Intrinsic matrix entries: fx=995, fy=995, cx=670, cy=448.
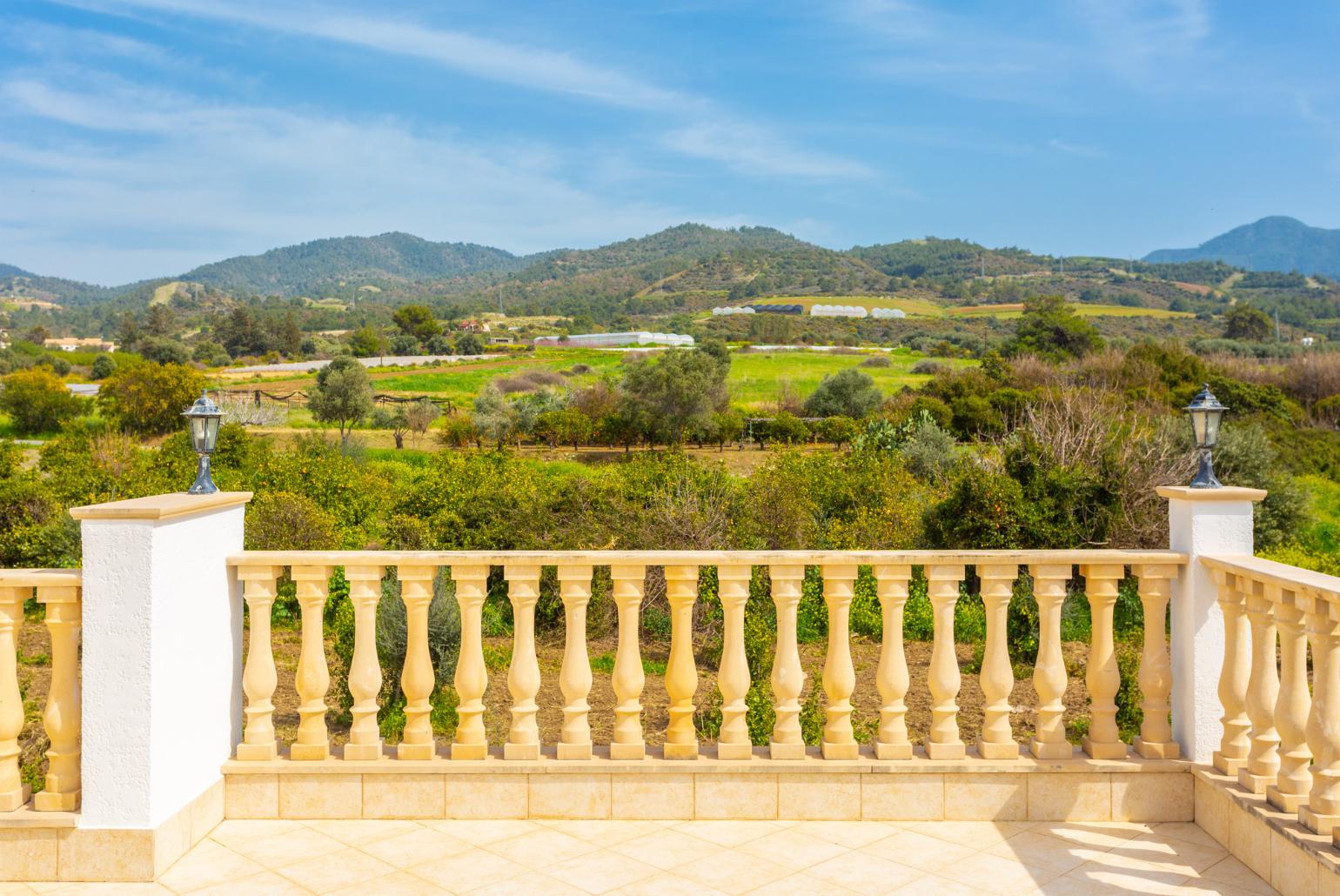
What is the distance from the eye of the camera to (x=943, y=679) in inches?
126

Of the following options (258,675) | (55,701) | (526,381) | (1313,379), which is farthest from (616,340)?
(55,701)

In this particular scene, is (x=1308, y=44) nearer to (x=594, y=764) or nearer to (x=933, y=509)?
(x=933, y=509)

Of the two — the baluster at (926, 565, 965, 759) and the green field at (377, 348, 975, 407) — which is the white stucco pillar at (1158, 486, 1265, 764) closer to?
the baluster at (926, 565, 965, 759)

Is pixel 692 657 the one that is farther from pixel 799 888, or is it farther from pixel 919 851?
pixel 919 851

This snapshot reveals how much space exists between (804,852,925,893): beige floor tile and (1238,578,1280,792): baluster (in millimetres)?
1039

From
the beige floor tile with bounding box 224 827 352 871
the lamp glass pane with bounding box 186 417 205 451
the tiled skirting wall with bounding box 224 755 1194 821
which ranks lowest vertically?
the beige floor tile with bounding box 224 827 352 871

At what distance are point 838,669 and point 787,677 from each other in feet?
0.54

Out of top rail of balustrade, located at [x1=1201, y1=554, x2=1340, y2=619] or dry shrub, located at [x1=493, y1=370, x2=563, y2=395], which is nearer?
top rail of balustrade, located at [x1=1201, y1=554, x2=1340, y2=619]

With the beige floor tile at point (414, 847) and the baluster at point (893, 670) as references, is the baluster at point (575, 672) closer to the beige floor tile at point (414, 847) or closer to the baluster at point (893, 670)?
the beige floor tile at point (414, 847)

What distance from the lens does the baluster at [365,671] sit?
3182mm

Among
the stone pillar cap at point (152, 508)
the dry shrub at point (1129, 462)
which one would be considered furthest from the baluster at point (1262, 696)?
the dry shrub at point (1129, 462)

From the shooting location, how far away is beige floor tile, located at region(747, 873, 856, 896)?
2.69 m

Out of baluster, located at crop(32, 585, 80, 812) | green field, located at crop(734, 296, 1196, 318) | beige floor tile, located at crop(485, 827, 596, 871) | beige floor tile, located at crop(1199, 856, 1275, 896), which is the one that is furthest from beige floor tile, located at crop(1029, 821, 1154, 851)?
green field, located at crop(734, 296, 1196, 318)

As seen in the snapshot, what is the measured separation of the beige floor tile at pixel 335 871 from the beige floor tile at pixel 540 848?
1.08 feet
